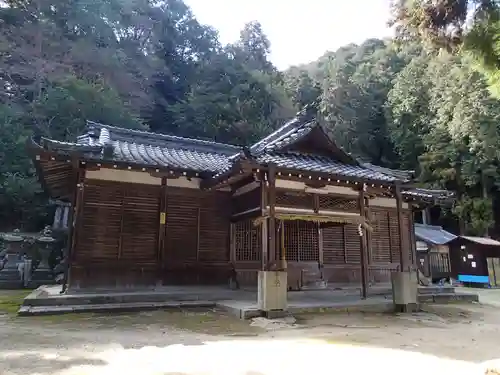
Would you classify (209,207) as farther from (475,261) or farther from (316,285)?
(475,261)

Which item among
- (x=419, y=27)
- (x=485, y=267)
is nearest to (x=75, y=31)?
(x=419, y=27)

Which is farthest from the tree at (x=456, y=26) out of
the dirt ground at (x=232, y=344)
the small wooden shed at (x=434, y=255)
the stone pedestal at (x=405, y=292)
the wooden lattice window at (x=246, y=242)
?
the small wooden shed at (x=434, y=255)

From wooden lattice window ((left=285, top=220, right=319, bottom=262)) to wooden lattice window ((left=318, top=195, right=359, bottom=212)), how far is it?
240 cm

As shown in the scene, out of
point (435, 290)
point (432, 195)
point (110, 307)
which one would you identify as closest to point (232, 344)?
point (110, 307)

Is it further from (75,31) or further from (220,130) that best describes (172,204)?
(75,31)

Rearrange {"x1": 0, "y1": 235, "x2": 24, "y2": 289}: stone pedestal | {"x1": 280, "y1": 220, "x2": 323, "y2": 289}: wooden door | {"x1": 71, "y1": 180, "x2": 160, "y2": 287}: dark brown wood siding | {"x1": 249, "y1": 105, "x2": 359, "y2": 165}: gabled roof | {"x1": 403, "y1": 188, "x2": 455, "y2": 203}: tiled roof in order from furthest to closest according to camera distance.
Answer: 1. {"x1": 0, "y1": 235, "x2": 24, "y2": 289}: stone pedestal
2. {"x1": 403, "y1": 188, "x2": 455, "y2": 203}: tiled roof
3. {"x1": 280, "y1": 220, "x2": 323, "y2": 289}: wooden door
4. {"x1": 249, "y1": 105, "x2": 359, "y2": 165}: gabled roof
5. {"x1": 71, "y1": 180, "x2": 160, "y2": 287}: dark brown wood siding

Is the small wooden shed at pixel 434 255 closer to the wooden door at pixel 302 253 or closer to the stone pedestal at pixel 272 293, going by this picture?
the wooden door at pixel 302 253

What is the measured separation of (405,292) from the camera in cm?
970

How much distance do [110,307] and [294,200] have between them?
17.4 ft

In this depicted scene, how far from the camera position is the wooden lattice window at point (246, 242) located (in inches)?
448

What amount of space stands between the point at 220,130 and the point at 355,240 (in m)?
18.8

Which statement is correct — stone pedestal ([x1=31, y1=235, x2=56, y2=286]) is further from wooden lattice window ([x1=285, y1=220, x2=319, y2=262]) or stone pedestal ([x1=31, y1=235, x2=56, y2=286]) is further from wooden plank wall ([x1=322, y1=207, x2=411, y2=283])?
wooden plank wall ([x1=322, y1=207, x2=411, y2=283])

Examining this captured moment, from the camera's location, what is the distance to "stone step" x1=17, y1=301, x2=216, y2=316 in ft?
26.8

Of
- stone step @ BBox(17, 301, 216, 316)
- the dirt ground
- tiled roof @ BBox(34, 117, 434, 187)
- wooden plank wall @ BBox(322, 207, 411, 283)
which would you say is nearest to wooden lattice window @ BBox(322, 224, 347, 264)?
wooden plank wall @ BBox(322, 207, 411, 283)
